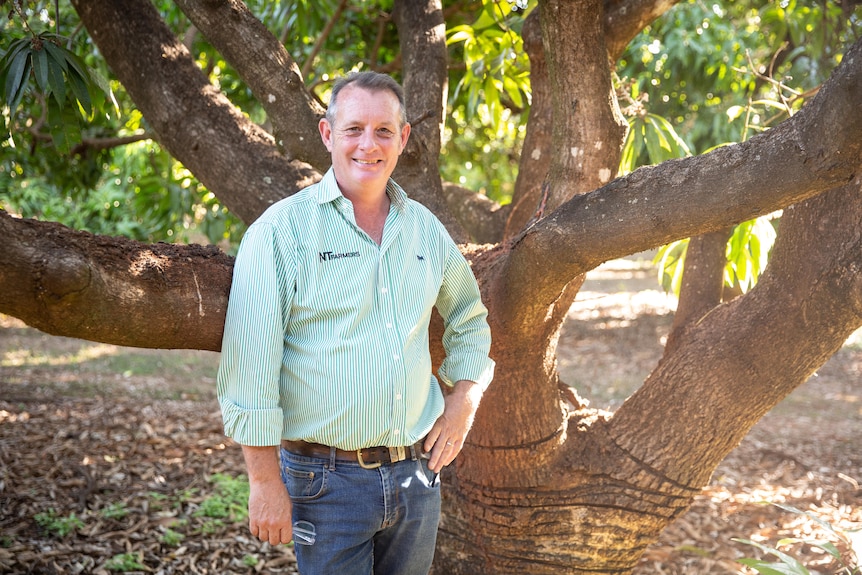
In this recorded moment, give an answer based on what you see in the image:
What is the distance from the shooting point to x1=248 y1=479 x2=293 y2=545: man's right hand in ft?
6.01

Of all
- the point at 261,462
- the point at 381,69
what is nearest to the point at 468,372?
the point at 261,462

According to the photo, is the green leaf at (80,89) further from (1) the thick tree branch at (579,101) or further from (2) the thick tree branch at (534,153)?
(2) the thick tree branch at (534,153)

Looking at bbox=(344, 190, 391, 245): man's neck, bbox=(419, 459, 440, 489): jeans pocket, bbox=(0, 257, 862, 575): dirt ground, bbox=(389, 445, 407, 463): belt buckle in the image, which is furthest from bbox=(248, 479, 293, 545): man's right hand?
bbox=(0, 257, 862, 575): dirt ground

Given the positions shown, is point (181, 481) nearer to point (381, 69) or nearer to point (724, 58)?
point (381, 69)

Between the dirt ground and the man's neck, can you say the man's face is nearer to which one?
the man's neck

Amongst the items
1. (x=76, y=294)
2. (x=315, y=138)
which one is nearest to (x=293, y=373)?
(x=76, y=294)

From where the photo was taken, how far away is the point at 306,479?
6.38 feet

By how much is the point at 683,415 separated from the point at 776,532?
5.25ft

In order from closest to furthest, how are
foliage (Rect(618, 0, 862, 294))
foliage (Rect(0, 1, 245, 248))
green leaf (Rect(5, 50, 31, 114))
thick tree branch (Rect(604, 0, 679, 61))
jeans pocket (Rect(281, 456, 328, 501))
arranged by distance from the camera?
jeans pocket (Rect(281, 456, 328, 501))
green leaf (Rect(5, 50, 31, 114))
foliage (Rect(0, 1, 245, 248))
thick tree branch (Rect(604, 0, 679, 61))
foliage (Rect(618, 0, 862, 294))

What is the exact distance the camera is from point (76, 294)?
182 cm

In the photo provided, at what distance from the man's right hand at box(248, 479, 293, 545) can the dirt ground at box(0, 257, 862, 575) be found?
170cm

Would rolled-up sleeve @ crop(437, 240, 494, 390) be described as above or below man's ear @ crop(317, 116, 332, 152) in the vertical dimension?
below

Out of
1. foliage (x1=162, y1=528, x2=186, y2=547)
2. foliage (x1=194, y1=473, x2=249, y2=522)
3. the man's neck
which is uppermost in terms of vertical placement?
the man's neck

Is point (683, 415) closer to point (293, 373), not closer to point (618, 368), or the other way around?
point (293, 373)
